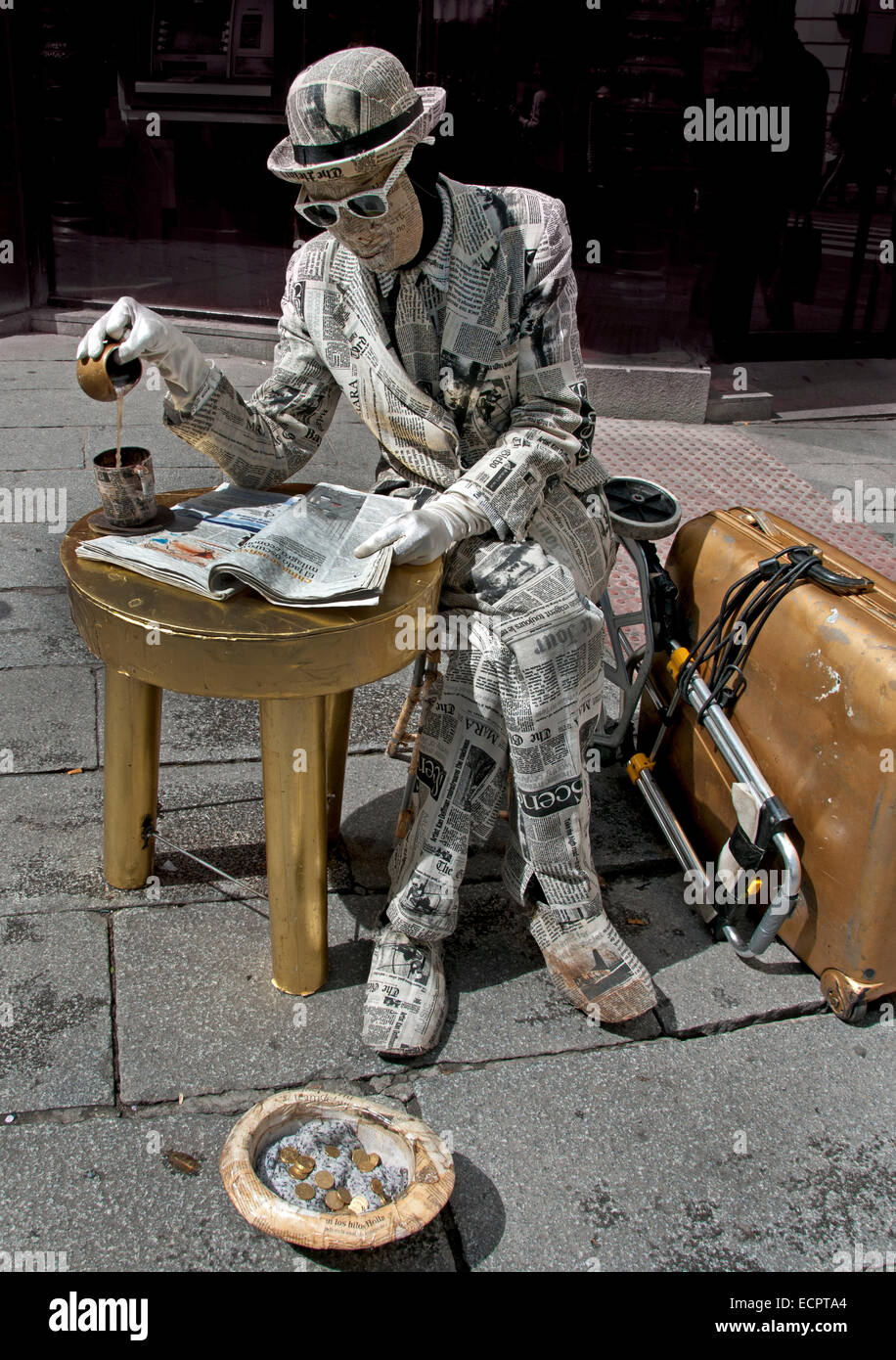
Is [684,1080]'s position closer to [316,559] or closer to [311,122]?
[316,559]

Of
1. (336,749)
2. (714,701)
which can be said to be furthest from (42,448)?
(714,701)

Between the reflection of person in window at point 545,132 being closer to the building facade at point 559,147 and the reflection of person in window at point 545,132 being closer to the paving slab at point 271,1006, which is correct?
the building facade at point 559,147

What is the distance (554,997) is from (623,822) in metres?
0.72

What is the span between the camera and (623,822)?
3.01 m

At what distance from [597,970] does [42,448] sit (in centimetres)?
398

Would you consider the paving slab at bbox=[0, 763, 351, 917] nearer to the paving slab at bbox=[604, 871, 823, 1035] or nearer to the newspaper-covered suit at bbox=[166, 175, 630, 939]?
the newspaper-covered suit at bbox=[166, 175, 630, 939]

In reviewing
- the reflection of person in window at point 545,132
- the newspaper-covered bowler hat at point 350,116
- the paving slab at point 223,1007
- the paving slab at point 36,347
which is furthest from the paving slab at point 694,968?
the paving slab at point 36,347

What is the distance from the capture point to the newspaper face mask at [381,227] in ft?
6.86

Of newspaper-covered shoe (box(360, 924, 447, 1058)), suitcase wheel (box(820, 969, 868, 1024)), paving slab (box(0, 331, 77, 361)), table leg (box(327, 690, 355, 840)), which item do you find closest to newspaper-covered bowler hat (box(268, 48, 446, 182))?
table leg (box(327, 690, 355, 840))

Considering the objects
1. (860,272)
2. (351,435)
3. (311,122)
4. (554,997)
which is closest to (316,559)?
(311,122)

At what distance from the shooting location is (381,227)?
2.19 metres

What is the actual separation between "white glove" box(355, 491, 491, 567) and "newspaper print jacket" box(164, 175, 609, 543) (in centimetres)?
5

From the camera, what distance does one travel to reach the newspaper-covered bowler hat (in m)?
2.01

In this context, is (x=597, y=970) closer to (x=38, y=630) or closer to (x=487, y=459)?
(x=487, y=459)
